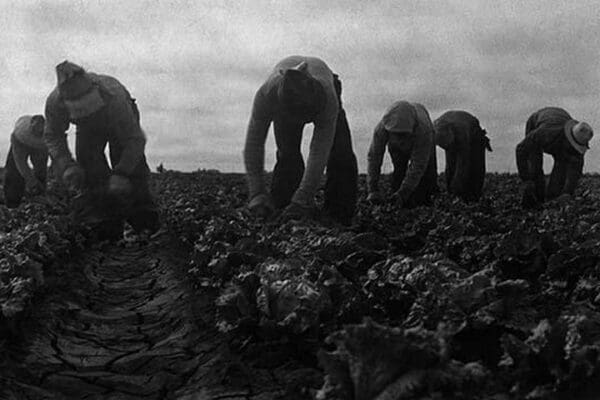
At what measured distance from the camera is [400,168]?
1133cm

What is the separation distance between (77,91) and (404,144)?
4352mm

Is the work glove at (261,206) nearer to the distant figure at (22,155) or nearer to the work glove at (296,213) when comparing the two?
the work glove at (296,213)

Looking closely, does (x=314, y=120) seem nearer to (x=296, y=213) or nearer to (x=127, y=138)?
(x=296, y=213)

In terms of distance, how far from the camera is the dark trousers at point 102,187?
28.6 feet

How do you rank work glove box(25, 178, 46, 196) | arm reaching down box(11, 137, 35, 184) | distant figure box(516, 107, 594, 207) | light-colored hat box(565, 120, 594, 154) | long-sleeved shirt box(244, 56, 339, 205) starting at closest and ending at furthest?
long-sleeved shirt box(244, 56, 339, 205), light-colored hat box(565, 120, 594, 154), distant figure box(516, 107, 594, 207), arm reaching down box(11, 137, 35, 184), work glove box(25, 178, 46, 196)

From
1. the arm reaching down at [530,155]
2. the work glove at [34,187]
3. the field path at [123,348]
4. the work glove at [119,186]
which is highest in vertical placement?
the arm reaching down at [530,155]

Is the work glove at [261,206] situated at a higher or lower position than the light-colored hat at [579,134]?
lower

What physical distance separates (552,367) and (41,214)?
7.89 m

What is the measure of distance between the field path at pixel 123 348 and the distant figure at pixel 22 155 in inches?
240

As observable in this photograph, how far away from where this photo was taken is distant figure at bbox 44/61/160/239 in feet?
26.7

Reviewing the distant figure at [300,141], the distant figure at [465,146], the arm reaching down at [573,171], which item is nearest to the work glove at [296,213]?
the distant figure at [300,141]

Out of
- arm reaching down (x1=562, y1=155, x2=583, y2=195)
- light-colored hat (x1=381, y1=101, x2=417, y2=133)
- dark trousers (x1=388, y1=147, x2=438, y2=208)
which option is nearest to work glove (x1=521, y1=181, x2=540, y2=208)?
arm reaching down (x1=562, y1=155, x2=583, y2=195)

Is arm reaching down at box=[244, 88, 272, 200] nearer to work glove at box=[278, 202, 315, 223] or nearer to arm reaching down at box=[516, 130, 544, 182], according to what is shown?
work glove at box=[278, 202, 315, 223]

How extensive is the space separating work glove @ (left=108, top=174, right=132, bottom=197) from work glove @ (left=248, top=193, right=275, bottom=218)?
158 cm
